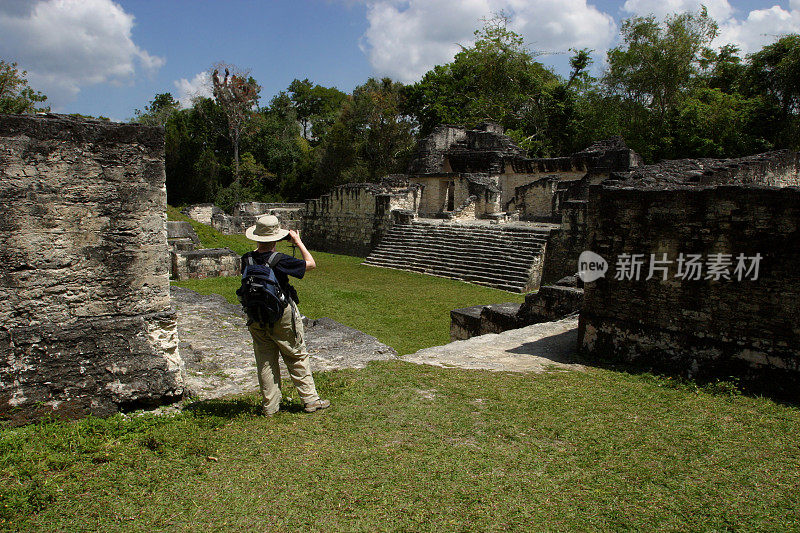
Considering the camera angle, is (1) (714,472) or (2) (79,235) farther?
(2) (79,235)

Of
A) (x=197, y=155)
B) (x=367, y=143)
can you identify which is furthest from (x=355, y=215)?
(x=197, y=155)

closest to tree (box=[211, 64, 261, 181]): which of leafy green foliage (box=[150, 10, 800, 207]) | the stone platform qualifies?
leafy green foliage (box=[150, 10, 800, 207])

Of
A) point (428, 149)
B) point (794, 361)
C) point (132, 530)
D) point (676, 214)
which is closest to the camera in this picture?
point (132, 530)

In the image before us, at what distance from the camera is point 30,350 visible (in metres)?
3.10

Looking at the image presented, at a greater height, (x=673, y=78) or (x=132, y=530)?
(x=673, y=78)

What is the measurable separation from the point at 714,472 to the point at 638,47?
29.6m

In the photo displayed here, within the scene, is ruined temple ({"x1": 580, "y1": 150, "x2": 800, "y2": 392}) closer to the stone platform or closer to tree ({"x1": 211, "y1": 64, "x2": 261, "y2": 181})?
the stone platform

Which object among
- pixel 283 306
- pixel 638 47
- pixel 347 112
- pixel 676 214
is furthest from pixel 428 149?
pixel 283 306

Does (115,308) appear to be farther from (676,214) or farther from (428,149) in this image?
(428,149)

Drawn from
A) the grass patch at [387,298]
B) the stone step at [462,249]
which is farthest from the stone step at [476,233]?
the grass patch at [387,298]

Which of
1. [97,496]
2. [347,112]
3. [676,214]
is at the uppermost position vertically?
[347,112]

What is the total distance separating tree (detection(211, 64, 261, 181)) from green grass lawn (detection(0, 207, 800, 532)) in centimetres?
3358

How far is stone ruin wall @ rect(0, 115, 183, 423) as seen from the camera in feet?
10.0

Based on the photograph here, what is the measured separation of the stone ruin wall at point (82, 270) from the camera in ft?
10.0
